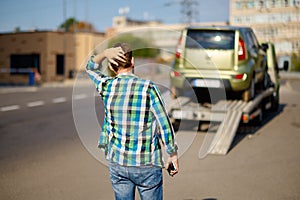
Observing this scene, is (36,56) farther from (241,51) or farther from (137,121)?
(137,121)

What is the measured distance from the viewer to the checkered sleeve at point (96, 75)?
309cm

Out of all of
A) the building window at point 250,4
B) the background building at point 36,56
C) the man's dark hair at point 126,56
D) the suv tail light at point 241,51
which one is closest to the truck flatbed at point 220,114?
the suv tail light at point 241,51

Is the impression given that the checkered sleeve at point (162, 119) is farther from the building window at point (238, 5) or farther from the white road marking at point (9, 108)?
the building window at point (238, 5)

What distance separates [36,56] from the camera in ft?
131

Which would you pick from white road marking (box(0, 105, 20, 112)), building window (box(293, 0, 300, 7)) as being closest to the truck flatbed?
building window (box(293, 0, 300, 7))

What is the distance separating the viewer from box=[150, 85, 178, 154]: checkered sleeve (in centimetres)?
290

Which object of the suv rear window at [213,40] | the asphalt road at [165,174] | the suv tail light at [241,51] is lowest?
the asphalt road at [165,174]

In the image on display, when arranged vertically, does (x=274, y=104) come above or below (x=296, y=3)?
below

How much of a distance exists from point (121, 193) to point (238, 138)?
6337 millimetres

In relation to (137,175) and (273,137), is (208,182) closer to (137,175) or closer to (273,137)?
(137,175)

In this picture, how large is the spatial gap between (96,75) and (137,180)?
88 centimetres

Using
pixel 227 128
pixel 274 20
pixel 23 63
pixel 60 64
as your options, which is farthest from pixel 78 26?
pixel 227 128

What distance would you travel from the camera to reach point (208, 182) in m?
5.65

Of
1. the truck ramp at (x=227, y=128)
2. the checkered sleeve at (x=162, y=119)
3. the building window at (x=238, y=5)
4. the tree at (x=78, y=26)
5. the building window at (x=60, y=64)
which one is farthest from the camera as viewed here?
the tree at (x=78, y=26)
